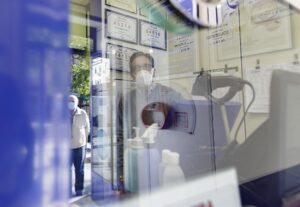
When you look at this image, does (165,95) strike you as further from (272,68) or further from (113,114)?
(272,68)

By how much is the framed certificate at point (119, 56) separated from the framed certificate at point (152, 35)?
0.07 metres

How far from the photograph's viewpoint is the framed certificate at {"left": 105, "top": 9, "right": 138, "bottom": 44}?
2.75 ft

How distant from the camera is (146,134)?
3.42 feet

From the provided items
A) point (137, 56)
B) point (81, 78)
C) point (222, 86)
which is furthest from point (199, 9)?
point (81, 78)

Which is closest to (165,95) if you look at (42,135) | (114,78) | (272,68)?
(114,78)

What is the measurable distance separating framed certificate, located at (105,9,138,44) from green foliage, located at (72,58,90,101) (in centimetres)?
25

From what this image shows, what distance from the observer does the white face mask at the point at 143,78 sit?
1092 mm

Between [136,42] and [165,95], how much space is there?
264mm

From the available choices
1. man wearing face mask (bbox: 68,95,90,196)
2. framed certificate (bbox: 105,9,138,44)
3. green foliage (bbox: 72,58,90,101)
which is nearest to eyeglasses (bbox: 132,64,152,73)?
framed certificate (bbox: 105,9,138,44)

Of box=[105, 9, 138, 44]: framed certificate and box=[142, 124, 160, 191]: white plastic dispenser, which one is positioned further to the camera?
box=[142, 124, 160, 191]: white plastic dispenser

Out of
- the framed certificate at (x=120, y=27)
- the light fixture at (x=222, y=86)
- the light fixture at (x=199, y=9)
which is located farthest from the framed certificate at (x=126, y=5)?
the light fixture at (x=222, y=86)

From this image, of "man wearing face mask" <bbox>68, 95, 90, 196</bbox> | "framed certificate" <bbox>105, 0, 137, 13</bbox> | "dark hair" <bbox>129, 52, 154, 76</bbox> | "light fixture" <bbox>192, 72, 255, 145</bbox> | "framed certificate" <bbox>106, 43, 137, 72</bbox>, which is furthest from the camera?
"light fixture" <bbox>192, 72, 255, 145</bbox>

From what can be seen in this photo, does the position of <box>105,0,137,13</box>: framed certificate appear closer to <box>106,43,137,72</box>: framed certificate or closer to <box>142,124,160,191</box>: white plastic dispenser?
<box>106,43,137,72</box>: framed certificate

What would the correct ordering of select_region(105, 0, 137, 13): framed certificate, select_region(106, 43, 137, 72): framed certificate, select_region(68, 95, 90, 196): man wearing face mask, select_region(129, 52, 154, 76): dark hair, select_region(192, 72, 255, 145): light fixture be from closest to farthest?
select_region(68, 95, 90, 196): man wearing face mask, select_region(105, 0, 137, 13): framed certificate, select_region(106, 43, 137, 72): framed certificate, select_region(129, 52, 154, 76): dark hair, select_region(192, 72, 255, 145): light fixture
